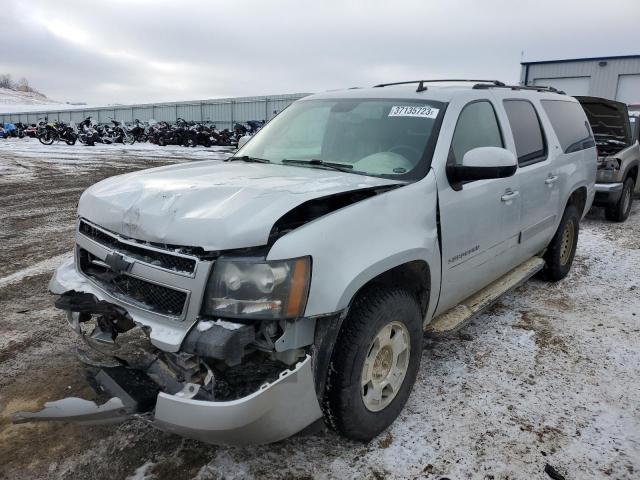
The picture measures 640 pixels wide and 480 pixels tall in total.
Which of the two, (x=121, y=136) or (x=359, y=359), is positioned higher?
(x=121, y=136)

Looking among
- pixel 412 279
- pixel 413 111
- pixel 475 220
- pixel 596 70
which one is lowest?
pixel 412 279

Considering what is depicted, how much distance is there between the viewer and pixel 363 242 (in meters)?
2.39

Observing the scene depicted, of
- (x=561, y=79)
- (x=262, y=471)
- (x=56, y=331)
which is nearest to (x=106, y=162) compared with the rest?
(x=56, y=331)

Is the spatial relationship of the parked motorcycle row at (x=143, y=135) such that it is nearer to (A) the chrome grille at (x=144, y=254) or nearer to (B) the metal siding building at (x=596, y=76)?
(B) the metal siding building at (x=596, y=76)

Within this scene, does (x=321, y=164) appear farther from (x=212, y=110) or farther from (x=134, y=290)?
(x=212, y=110)

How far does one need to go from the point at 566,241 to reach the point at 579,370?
6.92 ft

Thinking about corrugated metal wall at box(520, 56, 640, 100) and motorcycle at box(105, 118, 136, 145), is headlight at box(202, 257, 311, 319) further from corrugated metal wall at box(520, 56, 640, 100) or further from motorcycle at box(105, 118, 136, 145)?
motorcycle at box(105, 118, 136, 145)

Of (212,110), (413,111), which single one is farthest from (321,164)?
(212,110)

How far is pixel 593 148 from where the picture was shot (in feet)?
18.3

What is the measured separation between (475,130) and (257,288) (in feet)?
7.07

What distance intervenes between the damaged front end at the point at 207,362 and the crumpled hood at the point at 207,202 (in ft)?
0.32

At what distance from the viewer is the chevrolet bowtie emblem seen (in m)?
2.37

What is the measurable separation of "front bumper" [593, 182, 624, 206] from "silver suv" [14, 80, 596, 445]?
17.8 ft

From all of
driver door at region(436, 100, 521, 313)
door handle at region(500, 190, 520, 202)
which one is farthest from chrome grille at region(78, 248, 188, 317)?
door handle at region(500, 190, 520, 202)
